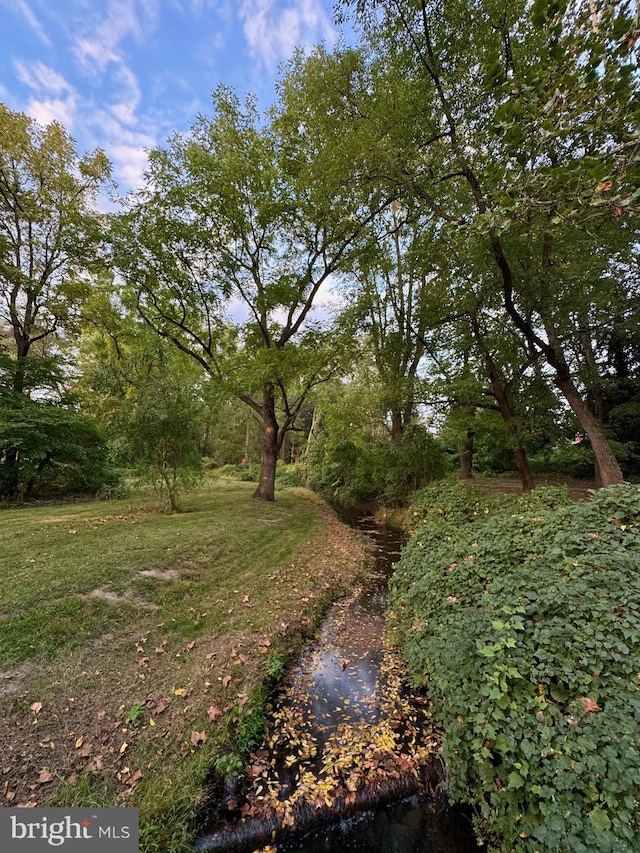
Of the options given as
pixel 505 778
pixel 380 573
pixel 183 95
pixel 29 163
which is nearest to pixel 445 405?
pixel 380 573

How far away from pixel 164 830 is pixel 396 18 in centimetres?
1018

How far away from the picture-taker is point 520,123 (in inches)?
129

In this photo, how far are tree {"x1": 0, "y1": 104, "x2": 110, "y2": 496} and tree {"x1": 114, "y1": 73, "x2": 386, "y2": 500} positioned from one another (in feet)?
7.28

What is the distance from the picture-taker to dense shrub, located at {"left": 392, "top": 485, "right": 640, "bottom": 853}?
6.04 feet

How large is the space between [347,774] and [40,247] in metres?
→ 16.4

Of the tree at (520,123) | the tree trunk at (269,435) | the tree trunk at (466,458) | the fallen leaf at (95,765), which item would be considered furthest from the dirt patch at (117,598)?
the tree trunk at (466,458)

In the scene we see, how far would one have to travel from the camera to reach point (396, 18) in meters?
5.41

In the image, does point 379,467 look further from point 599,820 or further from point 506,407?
point 599,820

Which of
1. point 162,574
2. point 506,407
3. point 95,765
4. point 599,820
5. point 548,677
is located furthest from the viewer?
point 506,407

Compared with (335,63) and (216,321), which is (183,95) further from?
(216,321)

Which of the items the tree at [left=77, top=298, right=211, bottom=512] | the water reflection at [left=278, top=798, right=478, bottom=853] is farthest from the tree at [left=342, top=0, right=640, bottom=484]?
the tree at [left=77, top=298, right=211, bottom=512]

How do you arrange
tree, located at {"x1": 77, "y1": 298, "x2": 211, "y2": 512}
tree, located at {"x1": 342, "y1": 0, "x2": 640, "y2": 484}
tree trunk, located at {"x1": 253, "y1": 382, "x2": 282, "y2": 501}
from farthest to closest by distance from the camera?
tree trunk, located at {"x1": 253, "y1": 382, "x2": 282, "y2": 501} < tree, located at {"x1": 77, "y1": 298, "x2": 211, "y2": 512} < tree, located at {"x1": 342, "y1": 0, "x2": 640, "y2": 484}

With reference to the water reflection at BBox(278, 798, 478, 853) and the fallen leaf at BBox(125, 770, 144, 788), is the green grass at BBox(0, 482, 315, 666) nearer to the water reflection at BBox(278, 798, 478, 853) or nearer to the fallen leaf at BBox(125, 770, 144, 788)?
the fallen leaf at BBox(125, 770, 144, 788)

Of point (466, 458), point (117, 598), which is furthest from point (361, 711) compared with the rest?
point (466, 458)
